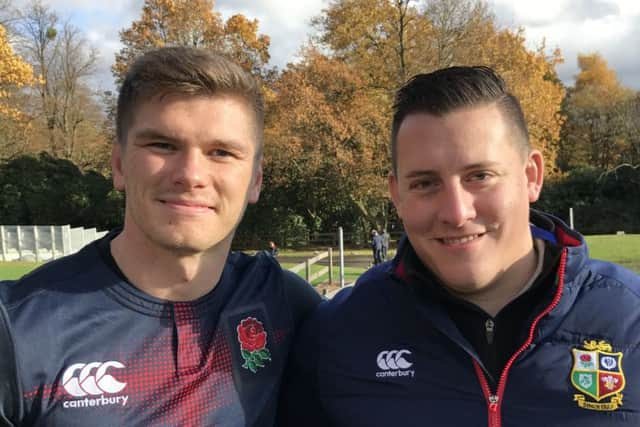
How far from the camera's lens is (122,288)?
7.04ft

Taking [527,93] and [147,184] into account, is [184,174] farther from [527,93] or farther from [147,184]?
[527,93]

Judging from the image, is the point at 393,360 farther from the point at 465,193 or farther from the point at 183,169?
the point at 183,169

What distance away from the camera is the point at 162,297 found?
7.22 ft

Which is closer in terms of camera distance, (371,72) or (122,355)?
(122,355)

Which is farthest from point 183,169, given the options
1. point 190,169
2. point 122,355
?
point 122,355

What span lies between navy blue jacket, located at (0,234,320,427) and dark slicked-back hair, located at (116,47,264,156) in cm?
60

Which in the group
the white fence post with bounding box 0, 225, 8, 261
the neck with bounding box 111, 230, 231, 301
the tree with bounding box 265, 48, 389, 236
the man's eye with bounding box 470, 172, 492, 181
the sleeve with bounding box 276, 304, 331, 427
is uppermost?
the tree with bounding box 265, 48, 389, 236

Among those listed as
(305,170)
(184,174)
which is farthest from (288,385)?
(305,170)

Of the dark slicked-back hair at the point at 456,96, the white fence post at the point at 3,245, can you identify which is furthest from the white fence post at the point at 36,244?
the dark slicked-back hair at the point at 456,96

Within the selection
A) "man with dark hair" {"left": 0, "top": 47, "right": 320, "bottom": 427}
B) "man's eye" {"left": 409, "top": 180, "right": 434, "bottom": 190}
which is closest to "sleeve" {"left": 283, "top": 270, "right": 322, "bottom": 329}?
"man with dark hair" {"left": 0, "top": 47, "right": 320, "bottom": 427}

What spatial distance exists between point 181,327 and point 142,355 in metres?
0.17

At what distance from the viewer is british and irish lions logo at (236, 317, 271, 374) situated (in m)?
2.27

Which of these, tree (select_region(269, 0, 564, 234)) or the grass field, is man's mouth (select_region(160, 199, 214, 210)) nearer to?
the grass field

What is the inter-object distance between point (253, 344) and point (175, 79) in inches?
41.9
